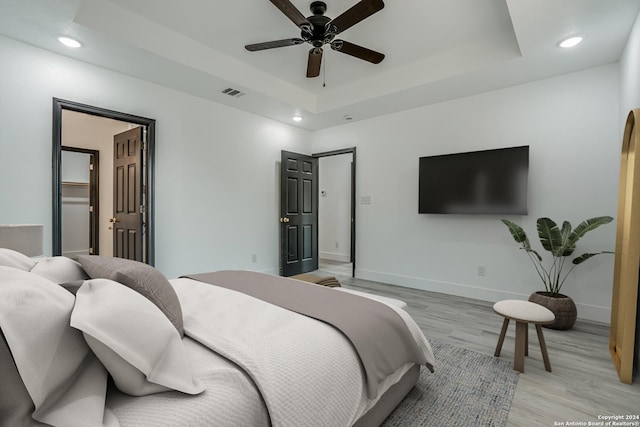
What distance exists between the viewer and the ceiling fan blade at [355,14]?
2.19 m

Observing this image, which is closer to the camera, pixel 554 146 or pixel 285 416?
pixel 285 416

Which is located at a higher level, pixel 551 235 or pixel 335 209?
pixel 335 209

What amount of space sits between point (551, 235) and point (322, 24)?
2.98 m

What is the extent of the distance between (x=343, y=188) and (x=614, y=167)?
15.8 ft

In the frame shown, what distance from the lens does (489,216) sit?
3854 mm

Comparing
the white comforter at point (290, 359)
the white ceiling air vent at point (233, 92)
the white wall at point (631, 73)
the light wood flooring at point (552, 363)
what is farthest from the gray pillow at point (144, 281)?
the white wall at point (631, 73)

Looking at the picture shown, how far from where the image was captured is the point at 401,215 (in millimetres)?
4668

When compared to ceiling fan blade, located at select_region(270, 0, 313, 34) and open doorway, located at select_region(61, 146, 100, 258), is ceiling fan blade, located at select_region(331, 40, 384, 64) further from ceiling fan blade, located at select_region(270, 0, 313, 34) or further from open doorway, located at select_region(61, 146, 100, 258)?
open doorway, located at select_region(61, 146, 100, 258)

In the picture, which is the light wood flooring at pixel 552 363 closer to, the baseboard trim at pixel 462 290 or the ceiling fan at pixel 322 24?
the baseboard trim at pixel 462 290

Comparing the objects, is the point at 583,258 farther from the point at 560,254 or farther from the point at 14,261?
the point at 14,261

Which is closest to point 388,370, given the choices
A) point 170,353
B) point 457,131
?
point 170,353

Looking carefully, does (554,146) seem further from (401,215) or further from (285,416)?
(285,416)

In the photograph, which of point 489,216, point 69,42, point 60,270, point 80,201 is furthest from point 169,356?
point 80,201

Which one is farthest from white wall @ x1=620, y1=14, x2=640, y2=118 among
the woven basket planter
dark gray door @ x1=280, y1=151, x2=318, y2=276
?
dark gray door @ x1=280, y1=151, x2=318, y2=276
